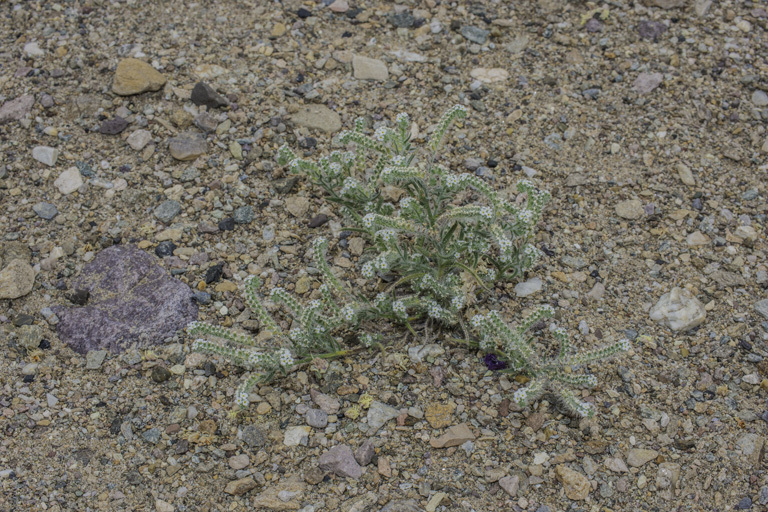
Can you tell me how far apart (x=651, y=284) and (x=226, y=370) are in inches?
97.7

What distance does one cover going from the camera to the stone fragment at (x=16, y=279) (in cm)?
405

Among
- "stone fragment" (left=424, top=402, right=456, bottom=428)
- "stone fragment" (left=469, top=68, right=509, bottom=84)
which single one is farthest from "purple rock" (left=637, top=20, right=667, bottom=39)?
"stone fragment" (left=424, top=402, right=456, bottom=428)

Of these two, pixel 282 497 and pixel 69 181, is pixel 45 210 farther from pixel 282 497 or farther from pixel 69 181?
pixel 282 497

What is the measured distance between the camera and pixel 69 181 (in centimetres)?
457

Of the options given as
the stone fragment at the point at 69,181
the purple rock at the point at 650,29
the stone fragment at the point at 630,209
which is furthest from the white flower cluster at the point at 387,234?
the purple rock at the point at 650,29

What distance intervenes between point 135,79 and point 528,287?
121 inches

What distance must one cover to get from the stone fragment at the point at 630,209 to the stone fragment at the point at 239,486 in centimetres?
275

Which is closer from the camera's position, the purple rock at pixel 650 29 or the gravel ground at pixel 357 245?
the gravel ground at pixel 357 245

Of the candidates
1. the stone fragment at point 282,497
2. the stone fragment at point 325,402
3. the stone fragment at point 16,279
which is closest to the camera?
the stone fragment at point 282,497

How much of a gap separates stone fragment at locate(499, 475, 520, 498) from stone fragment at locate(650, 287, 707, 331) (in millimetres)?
1317

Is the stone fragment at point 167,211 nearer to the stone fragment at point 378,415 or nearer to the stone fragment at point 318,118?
the stone fragment at point 318,118

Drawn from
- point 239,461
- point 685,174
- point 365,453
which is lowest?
point 239,461

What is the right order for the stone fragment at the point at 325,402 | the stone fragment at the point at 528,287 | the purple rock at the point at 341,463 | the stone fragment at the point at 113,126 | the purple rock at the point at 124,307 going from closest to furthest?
the purple rock at the point at 341,463, the stone fragment at the point at 325,402, the purple rock at the point at 124,307, the stone fragment at the point at 528,287, the stone fragment at the point at 113,126

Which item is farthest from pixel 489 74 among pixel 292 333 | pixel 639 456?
pixel 639 456
